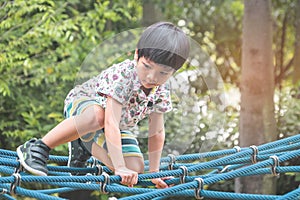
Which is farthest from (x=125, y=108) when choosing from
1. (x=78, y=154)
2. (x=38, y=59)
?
(x=38, y=59)

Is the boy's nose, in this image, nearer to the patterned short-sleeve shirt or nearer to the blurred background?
the patterned short-sleeve shirt

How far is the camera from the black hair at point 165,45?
1729 millimetres

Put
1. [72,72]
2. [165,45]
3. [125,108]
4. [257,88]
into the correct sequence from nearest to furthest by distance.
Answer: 1. [165,45]
2. [125,108]
3. [257,88]
4. [72,72]

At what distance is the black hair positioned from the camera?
5.67 ft

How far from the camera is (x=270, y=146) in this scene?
90.2 inches

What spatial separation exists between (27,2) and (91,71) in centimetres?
168

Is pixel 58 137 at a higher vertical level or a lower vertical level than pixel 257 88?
lower

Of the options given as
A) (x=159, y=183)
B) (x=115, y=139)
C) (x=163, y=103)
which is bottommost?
(x=159, y=183)

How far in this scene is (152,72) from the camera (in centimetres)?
174

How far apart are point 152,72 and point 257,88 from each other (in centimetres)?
180

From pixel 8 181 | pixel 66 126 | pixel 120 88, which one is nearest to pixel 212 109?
pixel 120 88

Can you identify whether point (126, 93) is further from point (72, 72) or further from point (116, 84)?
point (72, 72)

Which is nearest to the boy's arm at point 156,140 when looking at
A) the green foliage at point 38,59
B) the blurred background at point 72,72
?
the blurred background at point 72,72

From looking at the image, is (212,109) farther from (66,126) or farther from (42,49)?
(42,49)
